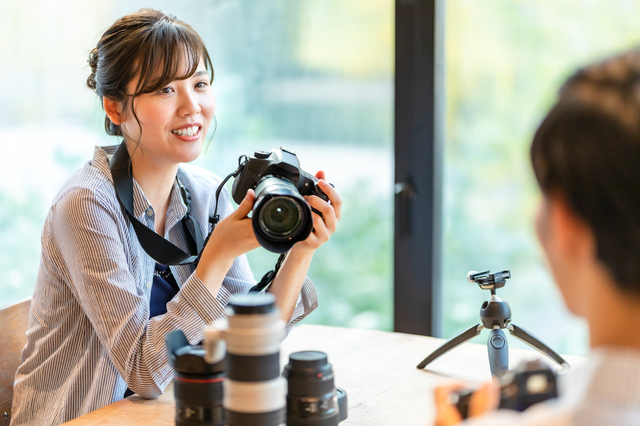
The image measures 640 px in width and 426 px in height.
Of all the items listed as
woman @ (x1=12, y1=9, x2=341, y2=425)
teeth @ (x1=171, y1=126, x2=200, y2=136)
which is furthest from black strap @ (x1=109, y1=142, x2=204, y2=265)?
teeth @ (x1=171, y1=126, x2=200, y2=136)

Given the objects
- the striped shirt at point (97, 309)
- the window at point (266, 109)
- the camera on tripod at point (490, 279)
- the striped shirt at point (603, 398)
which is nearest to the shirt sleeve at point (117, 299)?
the striped shirt at point (97, 309)

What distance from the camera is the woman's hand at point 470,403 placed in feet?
2.18

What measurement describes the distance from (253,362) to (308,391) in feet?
0.42

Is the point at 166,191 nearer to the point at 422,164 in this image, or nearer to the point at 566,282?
the point at 422,164

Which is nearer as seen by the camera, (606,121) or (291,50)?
(606,121)

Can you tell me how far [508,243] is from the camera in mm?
2086

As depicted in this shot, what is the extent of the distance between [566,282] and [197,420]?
48cm

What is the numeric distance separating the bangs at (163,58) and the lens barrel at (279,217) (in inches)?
16.8

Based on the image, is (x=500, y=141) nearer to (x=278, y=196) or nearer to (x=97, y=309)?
(x=278, y=196)

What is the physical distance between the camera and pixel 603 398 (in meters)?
0.56

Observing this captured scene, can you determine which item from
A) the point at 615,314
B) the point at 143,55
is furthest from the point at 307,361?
the point at 143,55

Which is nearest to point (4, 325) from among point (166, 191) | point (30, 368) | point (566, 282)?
point (30, 368)

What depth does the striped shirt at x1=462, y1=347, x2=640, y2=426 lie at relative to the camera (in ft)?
1.79

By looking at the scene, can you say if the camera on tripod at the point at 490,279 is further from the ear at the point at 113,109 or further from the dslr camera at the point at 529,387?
the ear at the point at 113,109
